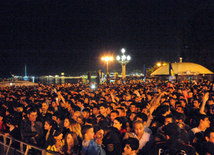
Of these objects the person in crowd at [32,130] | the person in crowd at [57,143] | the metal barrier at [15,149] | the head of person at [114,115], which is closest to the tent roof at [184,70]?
the head of person at [114,115]

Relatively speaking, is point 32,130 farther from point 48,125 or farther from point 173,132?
point 173,132

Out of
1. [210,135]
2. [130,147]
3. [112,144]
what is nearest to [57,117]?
[112,144]

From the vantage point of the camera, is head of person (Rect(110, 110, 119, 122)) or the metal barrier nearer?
the metal barrier

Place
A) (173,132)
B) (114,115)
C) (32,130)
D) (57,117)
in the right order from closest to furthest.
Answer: (173,132) → (32,130) → (114,115) → (57,117)

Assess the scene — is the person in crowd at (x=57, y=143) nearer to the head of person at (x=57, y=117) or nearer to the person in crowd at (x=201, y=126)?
the head of person at (x=57, y=117)

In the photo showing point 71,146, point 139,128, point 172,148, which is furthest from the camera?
point 139,128

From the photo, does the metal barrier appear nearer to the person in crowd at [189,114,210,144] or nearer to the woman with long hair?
the woman with long hair

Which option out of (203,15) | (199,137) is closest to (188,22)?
(203,15)

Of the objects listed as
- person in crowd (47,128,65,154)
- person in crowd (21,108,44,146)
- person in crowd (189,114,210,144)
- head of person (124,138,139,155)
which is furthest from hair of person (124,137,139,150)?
person in crowd (21,108,44,146)

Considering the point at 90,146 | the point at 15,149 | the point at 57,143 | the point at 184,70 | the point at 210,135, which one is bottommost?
the point at 15,149

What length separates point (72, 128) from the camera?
4.82 meters

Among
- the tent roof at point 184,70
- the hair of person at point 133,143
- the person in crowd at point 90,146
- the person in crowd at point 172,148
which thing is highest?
the tent roof at point 184,70

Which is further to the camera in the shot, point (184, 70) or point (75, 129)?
point (184, 70)

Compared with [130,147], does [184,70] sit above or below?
above
